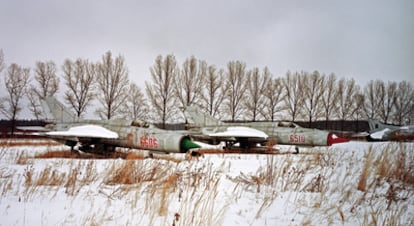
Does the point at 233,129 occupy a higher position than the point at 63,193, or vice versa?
the point at 233,129

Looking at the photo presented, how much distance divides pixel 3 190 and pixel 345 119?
42.9 meters

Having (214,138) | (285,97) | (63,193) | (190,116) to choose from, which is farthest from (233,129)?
(285,97)

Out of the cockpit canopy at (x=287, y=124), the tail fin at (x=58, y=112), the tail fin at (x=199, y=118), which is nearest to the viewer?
the tail fin at (x=58, y=112)

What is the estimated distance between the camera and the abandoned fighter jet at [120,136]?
384 inches

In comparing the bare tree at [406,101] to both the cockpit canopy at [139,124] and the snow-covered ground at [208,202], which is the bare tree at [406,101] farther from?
the cockpit canopy at [139,124]

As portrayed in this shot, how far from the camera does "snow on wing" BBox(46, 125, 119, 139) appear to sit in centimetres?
1102

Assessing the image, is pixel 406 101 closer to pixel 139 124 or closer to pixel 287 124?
pixel 287 124

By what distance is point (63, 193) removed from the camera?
12.8 ft

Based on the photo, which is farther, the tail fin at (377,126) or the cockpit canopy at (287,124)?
the tail fin at (377,126)

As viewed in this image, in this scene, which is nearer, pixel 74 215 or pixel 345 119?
pixel 74 215

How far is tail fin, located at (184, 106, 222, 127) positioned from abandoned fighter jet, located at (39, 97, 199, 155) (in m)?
7.51

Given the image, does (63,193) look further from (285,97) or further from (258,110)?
(285,97)

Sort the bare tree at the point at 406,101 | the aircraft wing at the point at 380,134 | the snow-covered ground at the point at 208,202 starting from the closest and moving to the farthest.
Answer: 1. the snow-covered ground at the point at 208,202
2. the bare tree at the point at 406,101
3. the aircraft wing at the point at 380,134

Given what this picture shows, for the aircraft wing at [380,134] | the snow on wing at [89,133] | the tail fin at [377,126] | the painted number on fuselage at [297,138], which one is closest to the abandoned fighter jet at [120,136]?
the snow on wing at [89,133]
